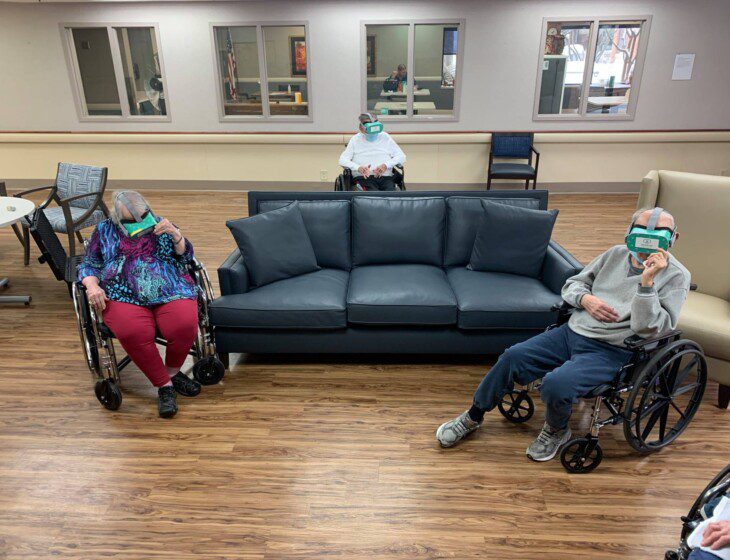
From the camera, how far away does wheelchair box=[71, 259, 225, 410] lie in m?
2.60

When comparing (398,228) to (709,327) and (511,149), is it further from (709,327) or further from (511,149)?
(511,149)

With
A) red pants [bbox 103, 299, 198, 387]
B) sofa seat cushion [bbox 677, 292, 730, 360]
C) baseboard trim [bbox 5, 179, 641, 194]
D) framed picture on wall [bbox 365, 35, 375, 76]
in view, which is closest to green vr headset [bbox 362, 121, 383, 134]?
baseboard trim [bbox 5, 179, 641, 194]

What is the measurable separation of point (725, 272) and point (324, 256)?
2330 mm

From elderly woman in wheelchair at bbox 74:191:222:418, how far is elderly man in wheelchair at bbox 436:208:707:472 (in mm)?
1441

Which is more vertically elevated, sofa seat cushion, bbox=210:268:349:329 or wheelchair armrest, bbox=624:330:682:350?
wheelchair armrest, bbox=624:330:682:350

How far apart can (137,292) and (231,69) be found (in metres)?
5.40

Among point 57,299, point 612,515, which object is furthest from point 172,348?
point 612,515

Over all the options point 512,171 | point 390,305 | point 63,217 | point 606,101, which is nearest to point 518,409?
point 390,305

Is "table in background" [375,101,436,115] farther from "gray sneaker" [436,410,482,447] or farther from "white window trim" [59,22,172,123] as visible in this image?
"gray sneaker" [436,410,482,447]

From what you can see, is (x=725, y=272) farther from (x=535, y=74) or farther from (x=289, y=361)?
(x=535, y=74)

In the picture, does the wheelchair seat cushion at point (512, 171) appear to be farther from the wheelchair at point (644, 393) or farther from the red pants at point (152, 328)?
the red pants at point (152, 328)

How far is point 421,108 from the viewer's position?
7199 millimetres

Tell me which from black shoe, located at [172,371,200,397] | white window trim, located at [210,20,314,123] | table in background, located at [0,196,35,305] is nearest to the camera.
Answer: black shoe, located at [172,371,200,397]

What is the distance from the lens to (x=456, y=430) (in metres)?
2.42
